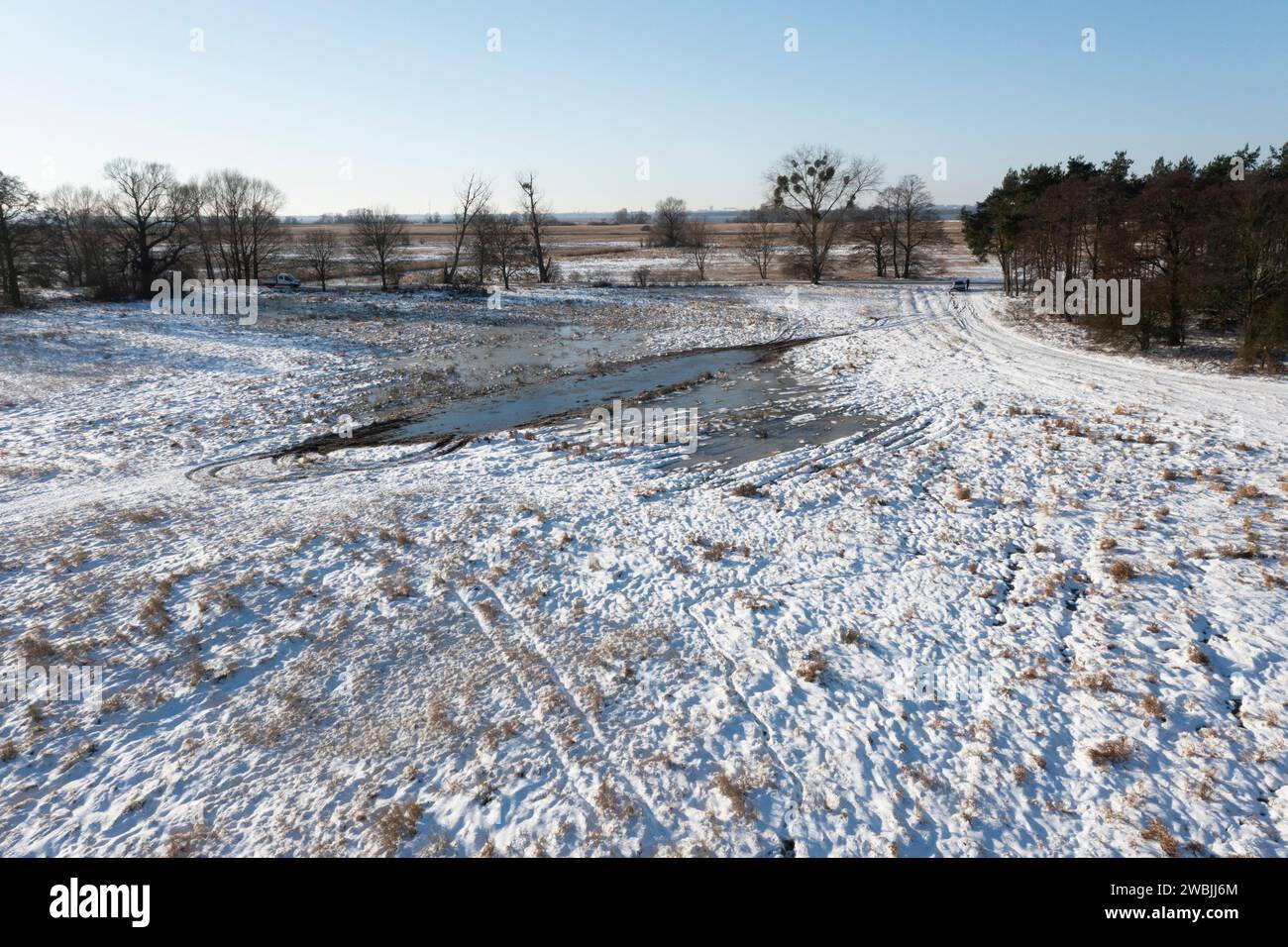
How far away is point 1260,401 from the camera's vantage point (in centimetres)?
1716

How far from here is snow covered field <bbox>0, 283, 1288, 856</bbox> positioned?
6070 mm

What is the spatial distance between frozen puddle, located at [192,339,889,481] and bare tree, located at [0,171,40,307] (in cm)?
3172

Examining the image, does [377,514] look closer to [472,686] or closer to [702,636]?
[472,686]

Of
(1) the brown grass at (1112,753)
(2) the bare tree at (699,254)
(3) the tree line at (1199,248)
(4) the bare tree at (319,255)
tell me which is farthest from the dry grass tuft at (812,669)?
(2) the bare tree at (699,254)

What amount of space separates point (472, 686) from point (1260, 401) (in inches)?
828

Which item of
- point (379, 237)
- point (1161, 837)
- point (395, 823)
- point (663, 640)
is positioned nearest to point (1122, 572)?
point (1161, 837)

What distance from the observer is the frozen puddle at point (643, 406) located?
15797 millimetres

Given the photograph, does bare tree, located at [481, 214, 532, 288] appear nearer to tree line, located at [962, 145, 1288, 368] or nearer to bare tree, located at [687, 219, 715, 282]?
bare tree, located at [687, 219, 715, 282]

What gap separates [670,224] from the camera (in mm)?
86438

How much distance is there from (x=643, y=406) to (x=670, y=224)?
72985mm

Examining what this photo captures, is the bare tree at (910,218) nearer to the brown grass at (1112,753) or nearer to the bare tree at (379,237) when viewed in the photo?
the bare tree at (379,237)

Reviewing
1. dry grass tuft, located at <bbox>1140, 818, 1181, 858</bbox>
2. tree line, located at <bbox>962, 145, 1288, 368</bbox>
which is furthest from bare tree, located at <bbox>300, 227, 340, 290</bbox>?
dry grass tuft, located at <bbox>1140, 818, 1181, 858</bbox>

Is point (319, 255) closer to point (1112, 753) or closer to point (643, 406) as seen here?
point (643, 406)

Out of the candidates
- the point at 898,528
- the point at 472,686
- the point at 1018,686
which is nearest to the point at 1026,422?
the point at 898,528
